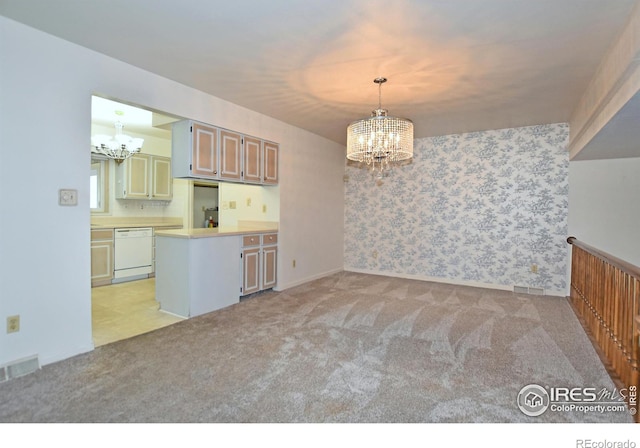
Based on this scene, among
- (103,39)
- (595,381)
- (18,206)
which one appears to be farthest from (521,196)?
(18,206)

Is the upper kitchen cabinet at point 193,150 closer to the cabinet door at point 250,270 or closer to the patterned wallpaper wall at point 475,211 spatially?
the cabinet door at point 250,270

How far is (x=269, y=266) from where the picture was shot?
4.52 m

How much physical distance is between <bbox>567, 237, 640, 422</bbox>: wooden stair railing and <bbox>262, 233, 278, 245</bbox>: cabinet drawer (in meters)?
3.55

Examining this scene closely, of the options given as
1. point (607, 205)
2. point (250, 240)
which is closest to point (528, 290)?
point (607, 205)

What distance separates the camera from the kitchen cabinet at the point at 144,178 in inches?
211

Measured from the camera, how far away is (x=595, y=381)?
220 cm

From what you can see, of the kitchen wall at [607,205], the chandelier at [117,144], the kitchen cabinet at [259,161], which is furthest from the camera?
the chandelier at [117,144]

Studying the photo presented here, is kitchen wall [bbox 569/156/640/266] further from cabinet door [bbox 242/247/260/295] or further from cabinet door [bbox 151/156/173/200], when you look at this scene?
cabinet door [bbox 151/156/173/200]

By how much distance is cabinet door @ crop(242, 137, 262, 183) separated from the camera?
162 inches

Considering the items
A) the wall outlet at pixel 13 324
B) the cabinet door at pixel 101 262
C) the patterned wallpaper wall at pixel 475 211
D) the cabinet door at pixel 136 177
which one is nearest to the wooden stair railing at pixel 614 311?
the patterned wallpaper wall at pixel 475 211

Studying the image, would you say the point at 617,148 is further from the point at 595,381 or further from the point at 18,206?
the point at 18,206

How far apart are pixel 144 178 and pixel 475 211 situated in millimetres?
5492

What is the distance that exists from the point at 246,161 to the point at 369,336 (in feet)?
8.38

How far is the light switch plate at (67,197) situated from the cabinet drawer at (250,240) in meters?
1.86
